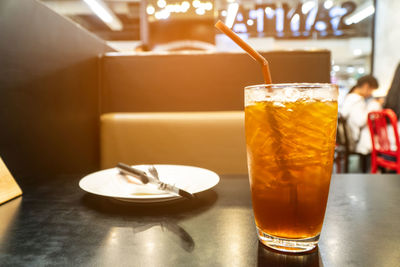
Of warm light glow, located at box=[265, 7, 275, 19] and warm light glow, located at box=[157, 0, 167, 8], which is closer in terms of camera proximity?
warm light glow, located at box=[157, 0, 167, 8]

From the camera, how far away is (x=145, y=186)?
2.51 ft

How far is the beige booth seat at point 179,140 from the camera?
158 centimetres

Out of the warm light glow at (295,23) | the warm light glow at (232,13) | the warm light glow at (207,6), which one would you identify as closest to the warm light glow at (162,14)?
the warm light glow at (207,6)

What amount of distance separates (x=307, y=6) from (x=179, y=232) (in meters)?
6.85

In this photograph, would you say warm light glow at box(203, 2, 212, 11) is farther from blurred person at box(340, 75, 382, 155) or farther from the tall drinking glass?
the tall drinking glass

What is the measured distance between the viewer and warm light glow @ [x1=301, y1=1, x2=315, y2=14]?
6.28 m

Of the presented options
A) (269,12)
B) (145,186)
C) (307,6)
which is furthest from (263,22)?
(145,186)

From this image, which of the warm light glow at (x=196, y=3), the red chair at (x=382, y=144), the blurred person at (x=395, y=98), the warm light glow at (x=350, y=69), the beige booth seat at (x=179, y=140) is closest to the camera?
the beige booth seat at (x=179, y=140)

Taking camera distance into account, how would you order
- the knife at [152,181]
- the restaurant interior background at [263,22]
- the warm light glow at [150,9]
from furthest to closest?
the restaurant interior background at [263,22] < the warm light glow at [150,9] < the knife at [152,181]

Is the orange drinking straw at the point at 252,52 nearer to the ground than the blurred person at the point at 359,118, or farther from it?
farther from it

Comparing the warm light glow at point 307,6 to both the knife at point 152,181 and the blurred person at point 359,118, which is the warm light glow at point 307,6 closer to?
the blurred person at point 359,118

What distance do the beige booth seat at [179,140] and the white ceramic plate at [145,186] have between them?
2.28 ft

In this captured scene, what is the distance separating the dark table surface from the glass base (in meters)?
0.01

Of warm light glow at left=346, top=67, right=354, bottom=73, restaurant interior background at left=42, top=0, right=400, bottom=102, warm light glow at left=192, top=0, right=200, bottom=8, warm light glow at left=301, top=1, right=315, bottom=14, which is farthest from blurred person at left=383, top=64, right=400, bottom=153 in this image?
warm light glow at left=346, top=67, right=354, bottom=73
